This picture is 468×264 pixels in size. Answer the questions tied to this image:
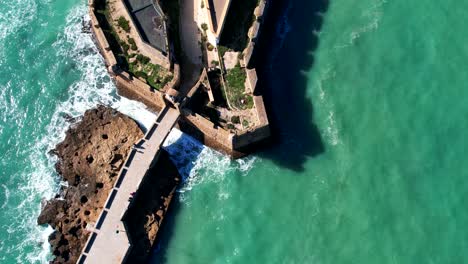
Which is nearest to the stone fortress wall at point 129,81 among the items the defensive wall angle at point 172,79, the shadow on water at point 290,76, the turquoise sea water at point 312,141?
the defensive wall angle at point 172,79

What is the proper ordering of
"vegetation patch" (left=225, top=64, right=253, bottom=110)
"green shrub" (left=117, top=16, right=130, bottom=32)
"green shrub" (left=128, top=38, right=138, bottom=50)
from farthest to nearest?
"green shrub" (left=117, top=16, right=130, bottom=32)
"green shrub" (left=128, top=38, right=138, bottom=50)
"vegetation patch" (left=225, top=64, right=253, bottom=110)

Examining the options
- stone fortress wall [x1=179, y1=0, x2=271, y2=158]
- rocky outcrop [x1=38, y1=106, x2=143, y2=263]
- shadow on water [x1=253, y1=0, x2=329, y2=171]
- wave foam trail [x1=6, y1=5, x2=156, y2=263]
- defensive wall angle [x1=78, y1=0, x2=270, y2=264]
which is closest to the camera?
defensive wall angle [x1=78, y1=0, x2=270, y2=264]

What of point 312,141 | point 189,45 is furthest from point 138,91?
point 312,141

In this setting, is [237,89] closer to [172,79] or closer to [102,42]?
[172,79]

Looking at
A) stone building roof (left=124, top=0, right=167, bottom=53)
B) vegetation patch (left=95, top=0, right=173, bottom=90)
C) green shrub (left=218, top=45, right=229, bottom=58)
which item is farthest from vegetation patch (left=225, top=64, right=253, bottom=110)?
stone building roof (left=124, top=0, right=167, bottom=53)

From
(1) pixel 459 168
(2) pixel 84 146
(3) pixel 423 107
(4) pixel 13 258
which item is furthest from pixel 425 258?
(4) pixel 13 258

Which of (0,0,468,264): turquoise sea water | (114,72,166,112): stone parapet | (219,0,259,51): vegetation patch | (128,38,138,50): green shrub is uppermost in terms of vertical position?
(128,38,138,50): green shrub

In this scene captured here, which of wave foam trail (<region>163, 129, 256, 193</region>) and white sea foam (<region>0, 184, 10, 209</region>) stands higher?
white sea foam (<region>0, 184, 10, 209</region>)

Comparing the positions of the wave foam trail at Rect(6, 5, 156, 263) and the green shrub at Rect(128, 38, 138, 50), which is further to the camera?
the green shrub at Rect(128, 38, 138, 50)

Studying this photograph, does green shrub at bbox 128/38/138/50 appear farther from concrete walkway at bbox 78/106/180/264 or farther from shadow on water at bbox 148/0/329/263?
shadow on water at bbox 148/0/329/263
